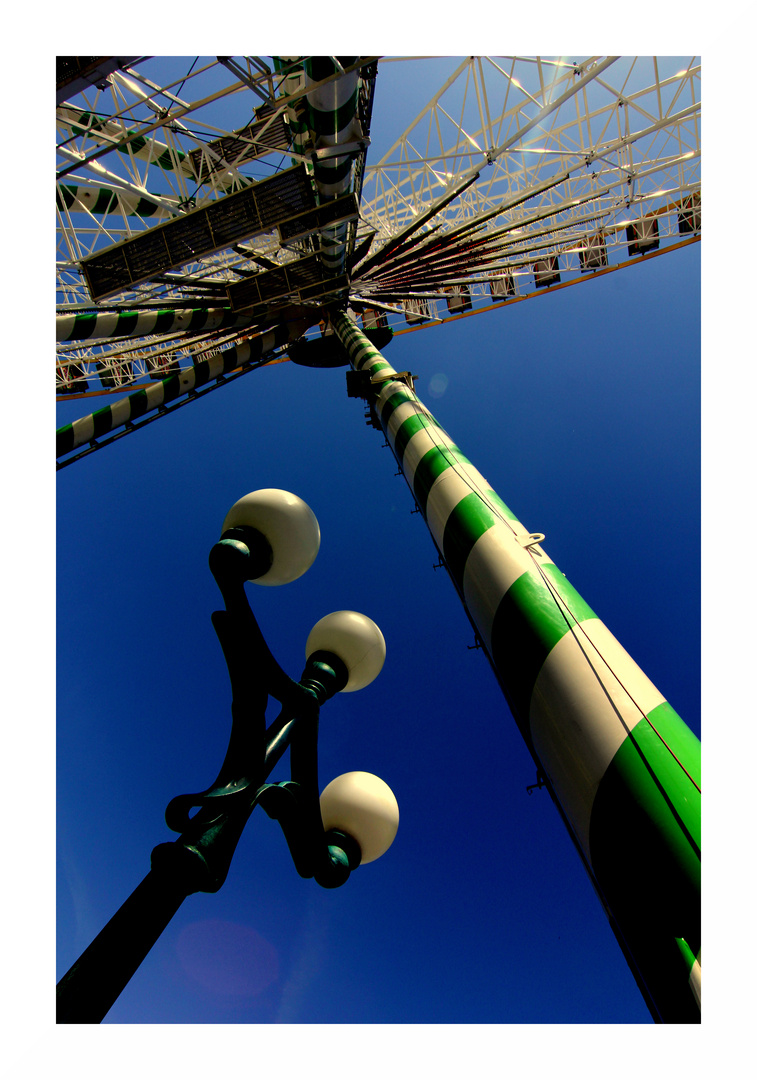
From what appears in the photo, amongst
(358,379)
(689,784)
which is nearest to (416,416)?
(358,379)

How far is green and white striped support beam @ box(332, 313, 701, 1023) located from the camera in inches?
75.9

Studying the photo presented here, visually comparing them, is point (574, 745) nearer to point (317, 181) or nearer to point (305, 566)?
point (305, 566)

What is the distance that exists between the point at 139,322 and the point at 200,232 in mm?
3030

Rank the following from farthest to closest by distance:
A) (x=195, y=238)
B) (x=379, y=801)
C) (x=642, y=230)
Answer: (x=642, y=230) → (x=195, y=238) → (x=379, y=801)

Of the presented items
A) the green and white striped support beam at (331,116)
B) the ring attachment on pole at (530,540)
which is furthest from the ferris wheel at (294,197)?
the ring attachment on pole at (530,540)

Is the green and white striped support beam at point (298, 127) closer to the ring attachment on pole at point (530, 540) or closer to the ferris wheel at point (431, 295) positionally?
the ferris wheel at point (431, 295)

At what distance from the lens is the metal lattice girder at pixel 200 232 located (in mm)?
7051

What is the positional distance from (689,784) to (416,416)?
15.1ft

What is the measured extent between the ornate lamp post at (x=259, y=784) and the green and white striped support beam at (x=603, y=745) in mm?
939

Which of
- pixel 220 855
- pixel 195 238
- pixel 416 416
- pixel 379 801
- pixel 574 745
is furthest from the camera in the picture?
pixel 195 238

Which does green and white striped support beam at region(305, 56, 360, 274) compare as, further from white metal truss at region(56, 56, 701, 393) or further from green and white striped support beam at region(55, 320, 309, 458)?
green and white striped support beam at region(55, 320, 309, 458)

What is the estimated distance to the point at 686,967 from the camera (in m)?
1.85

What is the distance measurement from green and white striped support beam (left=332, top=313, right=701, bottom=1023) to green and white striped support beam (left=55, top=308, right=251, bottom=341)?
347 inches

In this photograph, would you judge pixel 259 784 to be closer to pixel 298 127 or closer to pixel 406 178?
pixel 298 127
